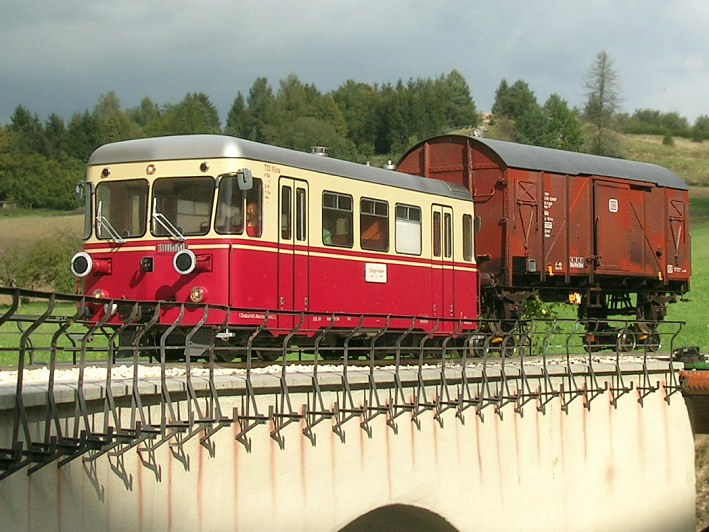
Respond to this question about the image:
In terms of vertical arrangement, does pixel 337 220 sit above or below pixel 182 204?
below

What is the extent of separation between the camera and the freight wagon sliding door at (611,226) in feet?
80.1

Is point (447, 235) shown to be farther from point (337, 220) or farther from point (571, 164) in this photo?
point (571, 164)

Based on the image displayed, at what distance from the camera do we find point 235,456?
38.3 ft

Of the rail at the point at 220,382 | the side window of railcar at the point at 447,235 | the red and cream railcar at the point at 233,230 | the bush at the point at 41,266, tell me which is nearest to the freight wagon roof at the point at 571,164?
the side window of railcar at the point at 447,235

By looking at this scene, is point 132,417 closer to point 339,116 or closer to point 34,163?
point 34,163

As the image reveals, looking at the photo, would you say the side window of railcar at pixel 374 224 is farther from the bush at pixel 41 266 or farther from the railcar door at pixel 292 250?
the bush at pixel 41 266

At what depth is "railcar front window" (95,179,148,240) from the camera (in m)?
16.9

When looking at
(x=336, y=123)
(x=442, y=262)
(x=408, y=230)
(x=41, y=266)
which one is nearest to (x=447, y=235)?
(x=442, y=262)

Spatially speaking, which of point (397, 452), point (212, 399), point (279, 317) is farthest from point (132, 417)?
point (279, 317)

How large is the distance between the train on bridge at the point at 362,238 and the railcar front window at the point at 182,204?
0.06 ft

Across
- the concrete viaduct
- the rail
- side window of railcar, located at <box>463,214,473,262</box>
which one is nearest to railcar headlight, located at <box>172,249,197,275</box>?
the rail

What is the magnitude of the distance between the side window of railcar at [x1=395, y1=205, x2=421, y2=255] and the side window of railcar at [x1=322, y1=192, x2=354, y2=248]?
1.33 m

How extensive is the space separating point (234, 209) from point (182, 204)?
77cm

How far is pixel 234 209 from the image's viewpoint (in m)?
16.4
